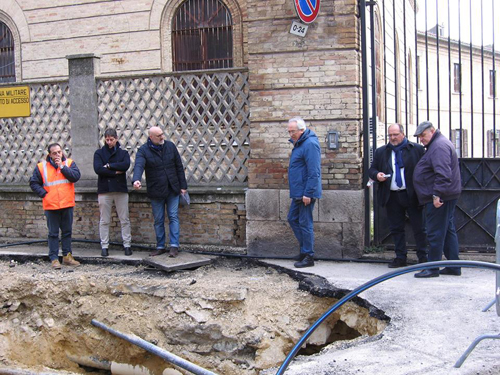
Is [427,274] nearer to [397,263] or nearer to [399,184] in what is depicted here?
[397,263]

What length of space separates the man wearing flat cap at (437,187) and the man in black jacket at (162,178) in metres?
3.11

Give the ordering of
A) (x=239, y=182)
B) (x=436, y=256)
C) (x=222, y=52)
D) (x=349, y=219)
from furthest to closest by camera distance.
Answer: (x=222, y=52)
(x=239, y=182)
(x=349, y=219)
(x=436, y=256)

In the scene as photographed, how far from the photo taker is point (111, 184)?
8078mm

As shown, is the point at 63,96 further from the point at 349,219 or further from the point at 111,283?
the point at 349,219

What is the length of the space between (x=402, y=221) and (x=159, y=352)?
328 centimetres

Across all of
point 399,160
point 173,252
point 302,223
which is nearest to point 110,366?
point 173,252

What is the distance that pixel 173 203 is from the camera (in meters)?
7.93

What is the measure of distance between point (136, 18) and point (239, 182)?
710 centimetres

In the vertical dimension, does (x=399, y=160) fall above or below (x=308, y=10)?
below

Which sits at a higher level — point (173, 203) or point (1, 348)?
point (173, 203)

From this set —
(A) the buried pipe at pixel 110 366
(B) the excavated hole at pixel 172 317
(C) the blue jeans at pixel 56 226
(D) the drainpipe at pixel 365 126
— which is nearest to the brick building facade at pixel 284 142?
(D) the drainpipe at pixel 365 126

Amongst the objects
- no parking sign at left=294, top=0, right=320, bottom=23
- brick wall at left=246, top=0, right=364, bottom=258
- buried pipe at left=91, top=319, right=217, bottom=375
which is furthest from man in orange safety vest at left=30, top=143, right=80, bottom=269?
no parking sign at left=294, top=0, right=320, bottom=23

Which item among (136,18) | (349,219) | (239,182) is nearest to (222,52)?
(136,18)

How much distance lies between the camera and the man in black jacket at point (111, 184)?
8.02 meters
